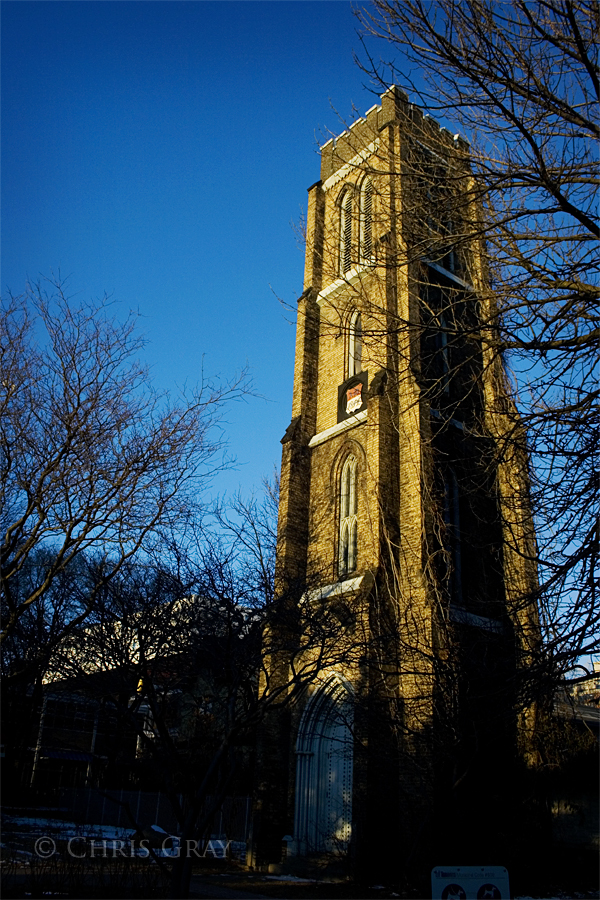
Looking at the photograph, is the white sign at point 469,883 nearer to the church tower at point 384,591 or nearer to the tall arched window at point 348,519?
the church tower at point 384,591

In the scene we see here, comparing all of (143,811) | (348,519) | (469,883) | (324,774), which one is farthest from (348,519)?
(143,811)

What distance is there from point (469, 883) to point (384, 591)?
10568mm

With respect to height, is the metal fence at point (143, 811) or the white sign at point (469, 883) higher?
the white sign at point (469, 883)

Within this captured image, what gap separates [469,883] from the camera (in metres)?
5.54

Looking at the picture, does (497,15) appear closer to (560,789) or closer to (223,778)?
(223,778)

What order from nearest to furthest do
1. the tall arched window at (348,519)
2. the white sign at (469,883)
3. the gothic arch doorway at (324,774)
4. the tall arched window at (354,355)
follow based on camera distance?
the white sign at (469,883) → the gothic arch doorway at (324,774) → the tall arched window at (348,519) → the tall arched window at (354,355)

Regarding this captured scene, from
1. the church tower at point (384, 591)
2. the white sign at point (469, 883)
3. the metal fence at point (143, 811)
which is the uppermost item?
the church tower at point (384, 591)

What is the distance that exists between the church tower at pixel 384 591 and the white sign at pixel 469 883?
3.31 meters

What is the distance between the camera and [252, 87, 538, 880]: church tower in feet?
39.4

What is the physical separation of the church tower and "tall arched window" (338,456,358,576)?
4cm

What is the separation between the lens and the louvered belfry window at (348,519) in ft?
60.3

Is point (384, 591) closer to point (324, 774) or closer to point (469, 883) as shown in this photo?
point (324, 774)

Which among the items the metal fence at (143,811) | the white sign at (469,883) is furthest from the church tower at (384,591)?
the metal fence at (143,811)

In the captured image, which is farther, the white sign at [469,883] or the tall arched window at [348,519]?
the tall arched window at [348,519]
